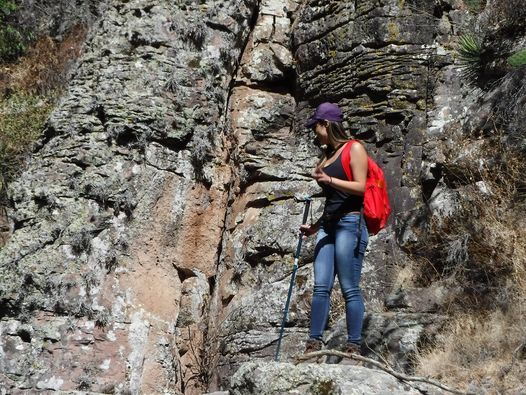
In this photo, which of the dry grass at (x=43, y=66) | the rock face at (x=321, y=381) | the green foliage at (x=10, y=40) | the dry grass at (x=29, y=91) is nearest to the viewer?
the rock face at (x=321, y=381)

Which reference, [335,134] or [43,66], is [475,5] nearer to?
[335,134]

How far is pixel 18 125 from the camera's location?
11555 mm

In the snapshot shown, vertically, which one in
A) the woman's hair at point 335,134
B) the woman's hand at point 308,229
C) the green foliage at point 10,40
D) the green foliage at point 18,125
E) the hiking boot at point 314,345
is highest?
the green foliage at point 10,40

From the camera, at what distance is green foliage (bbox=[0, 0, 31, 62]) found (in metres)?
12.7

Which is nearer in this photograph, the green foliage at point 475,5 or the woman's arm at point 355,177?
the woman's arm at point 355,177

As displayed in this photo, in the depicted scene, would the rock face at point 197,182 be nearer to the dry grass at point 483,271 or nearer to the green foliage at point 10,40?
the dry grass at point 483,271

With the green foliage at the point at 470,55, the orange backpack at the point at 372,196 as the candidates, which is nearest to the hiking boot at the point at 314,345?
the orange backpack at the point at 372,196

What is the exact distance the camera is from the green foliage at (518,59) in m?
7.82

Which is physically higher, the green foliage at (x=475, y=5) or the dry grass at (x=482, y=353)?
the green foliage at (x=475, y=5)

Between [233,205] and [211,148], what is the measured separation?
74 centimetres

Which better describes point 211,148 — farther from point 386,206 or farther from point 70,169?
point 386,206

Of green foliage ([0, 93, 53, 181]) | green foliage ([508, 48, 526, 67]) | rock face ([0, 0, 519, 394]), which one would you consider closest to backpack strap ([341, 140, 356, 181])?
rock face ([0, 0, 519, 394])

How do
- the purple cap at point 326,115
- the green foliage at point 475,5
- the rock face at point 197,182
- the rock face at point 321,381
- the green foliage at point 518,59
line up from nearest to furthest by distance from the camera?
the rock face at point 321,381, the purple cap at point 326,115, the green foliage at point 518,59, the rock face at point 197,182, the green foliage at point 475,5

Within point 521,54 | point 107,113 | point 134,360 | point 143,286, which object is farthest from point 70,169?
point 521,54
